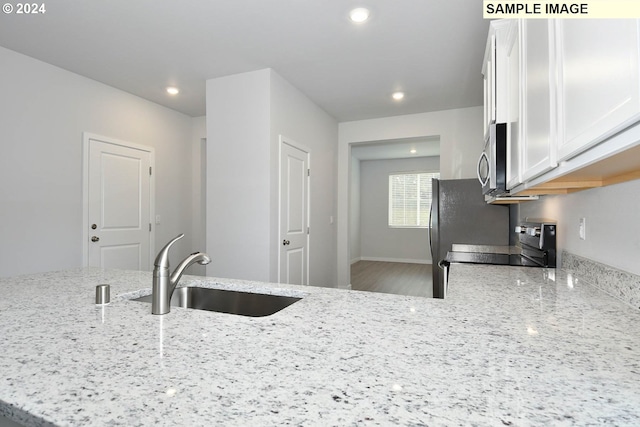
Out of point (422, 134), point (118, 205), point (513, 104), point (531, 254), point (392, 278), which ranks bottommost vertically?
point (392, 278)

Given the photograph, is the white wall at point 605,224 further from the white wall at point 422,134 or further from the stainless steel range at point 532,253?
the white wall at point 422,134

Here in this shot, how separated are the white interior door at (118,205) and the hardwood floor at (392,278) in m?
3.04

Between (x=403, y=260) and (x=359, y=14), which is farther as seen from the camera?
(x=403, y=260)

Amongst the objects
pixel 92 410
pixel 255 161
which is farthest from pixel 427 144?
pixel 92 410

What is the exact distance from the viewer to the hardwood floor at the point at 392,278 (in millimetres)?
5102

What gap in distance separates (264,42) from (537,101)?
2.19 meters

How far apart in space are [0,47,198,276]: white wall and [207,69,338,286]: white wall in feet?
3.74

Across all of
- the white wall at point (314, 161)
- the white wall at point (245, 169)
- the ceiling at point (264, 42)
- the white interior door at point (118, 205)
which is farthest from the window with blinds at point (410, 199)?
the white interior door at point (118, 205)

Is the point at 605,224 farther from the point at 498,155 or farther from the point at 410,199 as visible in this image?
the point at 410,199

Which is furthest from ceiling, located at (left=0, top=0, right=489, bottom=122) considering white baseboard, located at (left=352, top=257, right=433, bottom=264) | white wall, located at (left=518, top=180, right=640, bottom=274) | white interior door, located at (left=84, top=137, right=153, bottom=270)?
white baseboard, located at (left=352, top=257, right=433, bottom=264)

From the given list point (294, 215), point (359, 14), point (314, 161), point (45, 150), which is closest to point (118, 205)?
point (45, 150)

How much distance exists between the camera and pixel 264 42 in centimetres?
272

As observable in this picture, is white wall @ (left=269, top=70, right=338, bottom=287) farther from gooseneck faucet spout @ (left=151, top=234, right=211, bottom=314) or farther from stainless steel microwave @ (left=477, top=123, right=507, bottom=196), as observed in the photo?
gooseneck faucet spout @ (left=151, top=234, right=211, bottom=314)

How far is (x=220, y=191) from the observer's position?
3.41 meters
